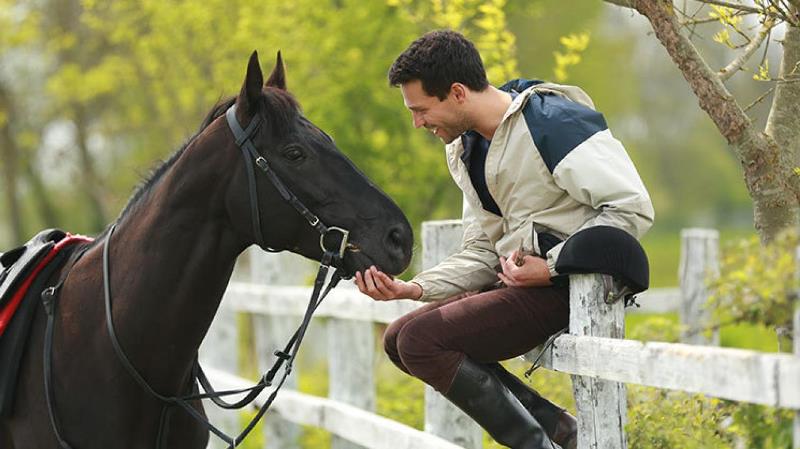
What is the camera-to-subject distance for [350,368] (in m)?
5.81

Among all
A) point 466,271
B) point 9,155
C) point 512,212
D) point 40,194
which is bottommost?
point 466,271

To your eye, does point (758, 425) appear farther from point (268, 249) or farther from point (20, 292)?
point (20, 292)

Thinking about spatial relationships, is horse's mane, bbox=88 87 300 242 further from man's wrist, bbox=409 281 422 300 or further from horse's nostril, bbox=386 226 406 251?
man's wrist, bbox=409 281 422 300

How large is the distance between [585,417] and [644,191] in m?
0.69

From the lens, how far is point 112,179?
2223cm

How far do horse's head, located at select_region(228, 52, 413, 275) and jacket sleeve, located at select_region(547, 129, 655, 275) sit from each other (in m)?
0.55

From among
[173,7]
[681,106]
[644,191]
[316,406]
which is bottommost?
[316,406]

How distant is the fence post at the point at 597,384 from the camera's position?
3.29 metres

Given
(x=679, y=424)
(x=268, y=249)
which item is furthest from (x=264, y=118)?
(x=679, y=424)

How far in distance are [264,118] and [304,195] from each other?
0.29m

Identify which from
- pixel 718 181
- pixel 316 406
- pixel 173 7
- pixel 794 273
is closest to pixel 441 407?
pixel 316 406

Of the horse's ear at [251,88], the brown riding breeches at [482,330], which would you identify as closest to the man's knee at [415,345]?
the brown riding breeches at [482,330]

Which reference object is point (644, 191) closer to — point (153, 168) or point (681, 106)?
point (153, 168)

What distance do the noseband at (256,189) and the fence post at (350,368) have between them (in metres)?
2.17
